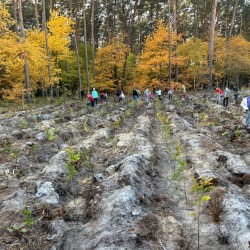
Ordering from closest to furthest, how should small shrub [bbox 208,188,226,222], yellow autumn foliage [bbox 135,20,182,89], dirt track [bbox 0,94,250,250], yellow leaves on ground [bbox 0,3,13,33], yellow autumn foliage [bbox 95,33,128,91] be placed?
dirt track [bbox 0,94,250,250]
small shrub [bbox 208,188,226,222]
yellow leaves on ground [bbox 0,3,13,33]
yellow autumn foliage [bbox 135,20,182,89]
yellow autumn foliage [bbox 95,33,128,91]

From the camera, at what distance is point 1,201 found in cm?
533

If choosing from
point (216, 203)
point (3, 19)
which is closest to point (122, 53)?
point (3, 19)

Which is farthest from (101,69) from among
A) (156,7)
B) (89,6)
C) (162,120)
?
(162,120)

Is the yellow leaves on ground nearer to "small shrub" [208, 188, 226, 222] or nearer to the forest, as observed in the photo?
the forest

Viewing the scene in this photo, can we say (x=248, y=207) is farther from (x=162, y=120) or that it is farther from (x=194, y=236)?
Answer: (x=162, y=120)

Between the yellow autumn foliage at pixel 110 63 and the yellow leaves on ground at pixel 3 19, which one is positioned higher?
the yellow leaves on ground at pixel 3 19

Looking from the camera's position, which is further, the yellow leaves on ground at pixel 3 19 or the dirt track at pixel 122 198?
the yellow leaves on ground at pixel 3 19

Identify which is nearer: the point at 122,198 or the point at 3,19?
the point at 122,198

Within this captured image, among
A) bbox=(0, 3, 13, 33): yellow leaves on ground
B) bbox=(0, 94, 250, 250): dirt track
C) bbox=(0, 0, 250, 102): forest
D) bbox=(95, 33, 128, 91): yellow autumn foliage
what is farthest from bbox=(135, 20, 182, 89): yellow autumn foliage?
bbox=(0, 94, 250, 250): dirt track

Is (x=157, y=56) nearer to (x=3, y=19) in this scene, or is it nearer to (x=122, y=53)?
(x=122, y=53)

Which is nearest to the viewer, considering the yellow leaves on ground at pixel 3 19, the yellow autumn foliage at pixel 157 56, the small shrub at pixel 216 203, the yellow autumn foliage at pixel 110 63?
the small shrub at pixel 216 203

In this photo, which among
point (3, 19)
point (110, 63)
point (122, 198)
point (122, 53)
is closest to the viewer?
point (122, 198)

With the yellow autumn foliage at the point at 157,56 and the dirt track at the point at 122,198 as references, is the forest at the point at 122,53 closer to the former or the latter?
Result: the yellow autumn foliage at the point at 157,56

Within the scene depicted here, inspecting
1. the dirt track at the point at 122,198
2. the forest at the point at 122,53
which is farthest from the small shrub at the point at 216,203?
the forest at the point at 122,53
